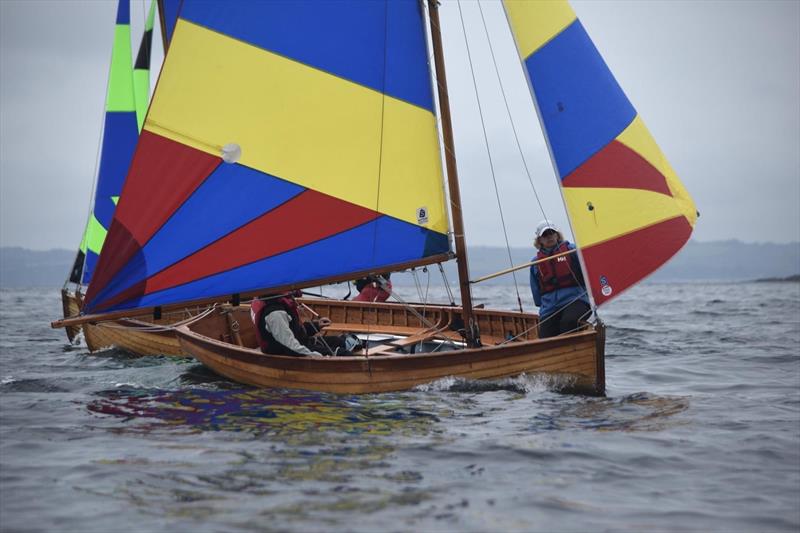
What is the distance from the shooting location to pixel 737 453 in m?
6.73

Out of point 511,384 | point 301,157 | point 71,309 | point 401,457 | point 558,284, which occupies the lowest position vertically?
point 401,457

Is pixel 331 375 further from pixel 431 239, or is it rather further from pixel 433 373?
pixel 431 239

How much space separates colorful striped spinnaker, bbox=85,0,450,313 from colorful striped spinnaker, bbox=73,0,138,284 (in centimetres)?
973

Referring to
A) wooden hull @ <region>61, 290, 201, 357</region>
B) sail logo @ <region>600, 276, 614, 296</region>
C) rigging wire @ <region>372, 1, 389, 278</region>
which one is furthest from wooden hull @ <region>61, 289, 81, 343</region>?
sail logo @ <region>600, 276, 614, 296</region>

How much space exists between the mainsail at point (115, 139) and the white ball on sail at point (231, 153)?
9.91m

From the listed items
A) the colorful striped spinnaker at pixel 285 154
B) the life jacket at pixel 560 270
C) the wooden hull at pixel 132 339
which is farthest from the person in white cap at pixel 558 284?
the wooden hull at pixel 132 339

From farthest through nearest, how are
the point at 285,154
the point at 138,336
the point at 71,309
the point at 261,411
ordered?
the point at 71,309 < the point at 138,336 < the point at 285,154 < the point at 261,411

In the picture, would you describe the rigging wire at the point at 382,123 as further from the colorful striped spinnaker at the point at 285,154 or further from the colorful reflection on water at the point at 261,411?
the colorful reflection on water at the point at 261,411

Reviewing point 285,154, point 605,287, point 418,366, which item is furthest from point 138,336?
point 605,287

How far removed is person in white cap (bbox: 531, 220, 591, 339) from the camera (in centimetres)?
995

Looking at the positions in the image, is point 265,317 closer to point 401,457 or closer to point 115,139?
point 401,457

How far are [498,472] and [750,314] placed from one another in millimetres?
24676

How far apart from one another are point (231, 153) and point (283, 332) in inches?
95.3

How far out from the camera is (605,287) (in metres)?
8.99
